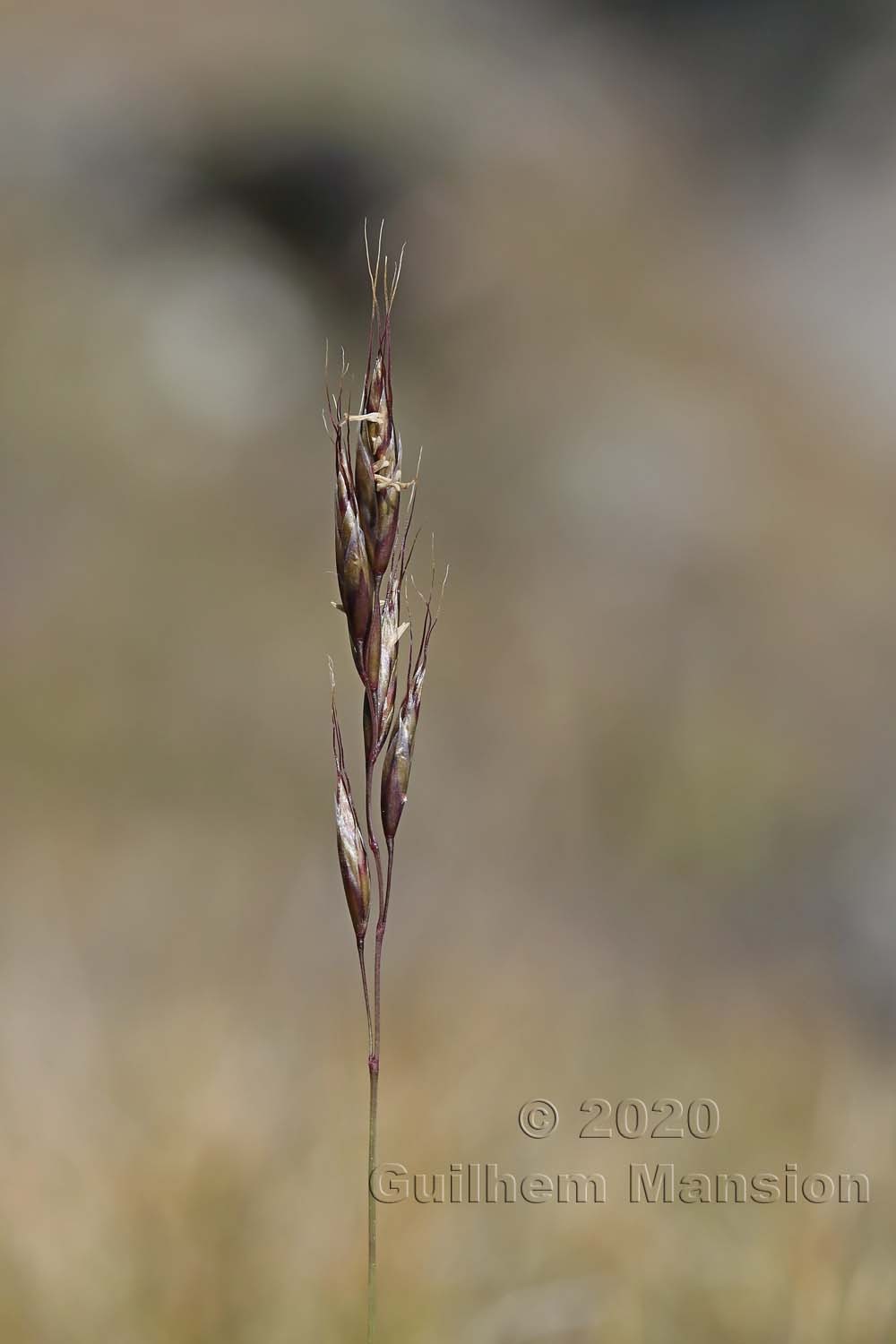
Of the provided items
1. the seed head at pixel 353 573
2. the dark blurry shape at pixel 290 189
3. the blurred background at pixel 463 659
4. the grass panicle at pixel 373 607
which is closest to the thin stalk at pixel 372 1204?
the grass panicle at pixel 373 607

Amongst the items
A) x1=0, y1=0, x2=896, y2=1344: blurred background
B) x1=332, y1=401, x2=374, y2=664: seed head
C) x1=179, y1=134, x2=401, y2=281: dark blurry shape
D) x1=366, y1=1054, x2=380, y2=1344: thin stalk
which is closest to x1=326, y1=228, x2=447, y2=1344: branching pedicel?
x1=332, y1=401, x2=374, y2=664: seed head

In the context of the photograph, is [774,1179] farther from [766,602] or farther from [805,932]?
[766,602]

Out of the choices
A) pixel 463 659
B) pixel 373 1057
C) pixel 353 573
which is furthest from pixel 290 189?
pixel 373 1057

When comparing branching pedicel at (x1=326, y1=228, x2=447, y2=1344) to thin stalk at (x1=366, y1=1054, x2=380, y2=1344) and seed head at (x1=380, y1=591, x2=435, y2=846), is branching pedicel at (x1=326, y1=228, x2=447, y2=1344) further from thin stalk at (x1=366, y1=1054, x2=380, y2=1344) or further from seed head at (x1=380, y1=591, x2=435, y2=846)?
thin stalk at (x1=366, y1=1054, x2=380, y2=1344)

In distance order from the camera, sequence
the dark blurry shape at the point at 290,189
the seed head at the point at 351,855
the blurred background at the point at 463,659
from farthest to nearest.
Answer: the dark blurry shape at the point at 290,189 → the blurred background at the point at 463,659 → the seed head at the point at 351,855

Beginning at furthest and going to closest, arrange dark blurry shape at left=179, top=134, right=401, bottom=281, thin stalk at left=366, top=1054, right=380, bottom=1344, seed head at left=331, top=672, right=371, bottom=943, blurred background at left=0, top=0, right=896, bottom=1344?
dark blurry shape at left=179, top=134, right=401, bottom=281 → blurred background at left=0, top=0, right=896, bottom=1344 → seed head at left=331, top=672, right=371, bottom=943 → thin stalk at left=366, top=1054, right=380, bottom=1344

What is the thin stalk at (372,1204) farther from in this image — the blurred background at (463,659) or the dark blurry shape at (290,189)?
the dark blurry shape at (290,189)

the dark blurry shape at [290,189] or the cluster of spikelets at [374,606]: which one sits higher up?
the dark blurry shape at [290,189]
